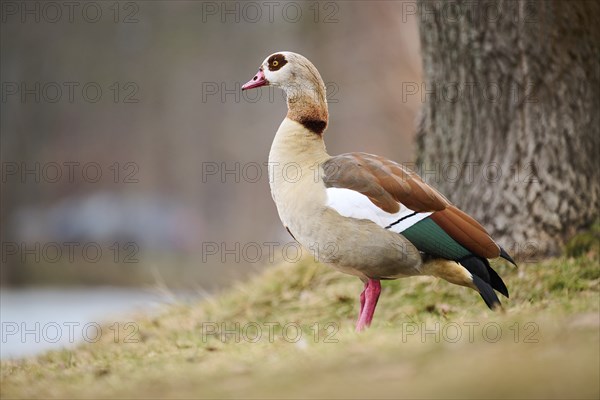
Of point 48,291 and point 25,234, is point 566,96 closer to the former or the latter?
point 48,291

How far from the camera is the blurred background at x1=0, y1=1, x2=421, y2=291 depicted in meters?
16.2

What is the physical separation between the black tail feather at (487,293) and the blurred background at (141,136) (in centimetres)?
1050

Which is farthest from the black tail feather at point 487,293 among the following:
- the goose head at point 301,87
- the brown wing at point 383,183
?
the goose head at point 301,87

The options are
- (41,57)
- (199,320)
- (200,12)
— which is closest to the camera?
(199,320)

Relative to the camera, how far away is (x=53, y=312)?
1149 centimetres

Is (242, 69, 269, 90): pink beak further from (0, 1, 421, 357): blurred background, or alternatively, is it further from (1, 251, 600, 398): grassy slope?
(0, 1, 421, 357): blurred background

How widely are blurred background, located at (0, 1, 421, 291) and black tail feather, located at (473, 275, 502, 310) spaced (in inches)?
413

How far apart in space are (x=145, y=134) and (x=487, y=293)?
687 inches

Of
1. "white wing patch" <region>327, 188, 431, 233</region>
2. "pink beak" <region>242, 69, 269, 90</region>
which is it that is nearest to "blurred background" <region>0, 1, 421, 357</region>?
"pink beak" <region>242, 69, 269, 90</region>

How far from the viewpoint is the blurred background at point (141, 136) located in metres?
16.2

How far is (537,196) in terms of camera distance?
5.17 m

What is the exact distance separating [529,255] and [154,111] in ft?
53.2

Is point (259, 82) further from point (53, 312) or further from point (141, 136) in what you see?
point (141, 136)

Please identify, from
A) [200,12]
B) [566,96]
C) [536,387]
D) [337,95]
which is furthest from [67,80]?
[536,387]
